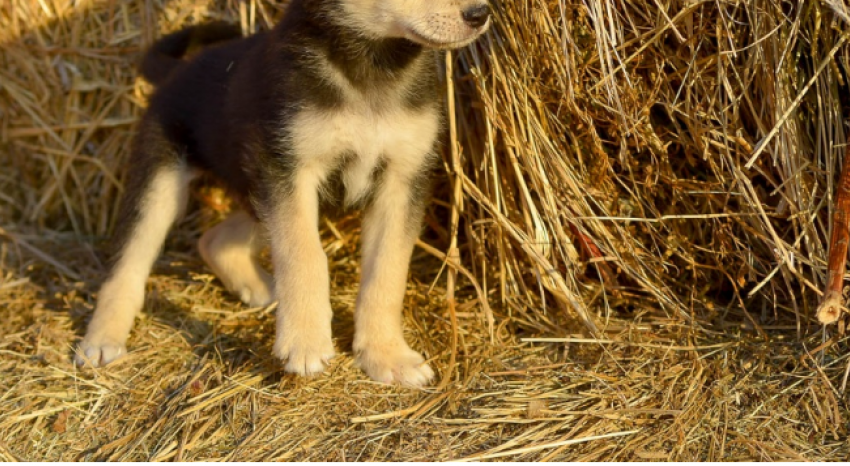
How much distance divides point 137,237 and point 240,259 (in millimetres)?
556

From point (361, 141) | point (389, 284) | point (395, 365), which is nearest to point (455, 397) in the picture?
point (395, 365)

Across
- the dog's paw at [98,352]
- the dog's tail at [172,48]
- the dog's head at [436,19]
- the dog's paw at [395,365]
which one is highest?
the dog's head at [436,19]

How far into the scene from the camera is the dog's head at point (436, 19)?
3078mm

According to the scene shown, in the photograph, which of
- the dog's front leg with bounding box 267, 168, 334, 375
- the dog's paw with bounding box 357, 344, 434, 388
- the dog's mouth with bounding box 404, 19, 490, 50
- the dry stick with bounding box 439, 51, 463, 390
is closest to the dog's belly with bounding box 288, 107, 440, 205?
the dog's front leg with bounding box 267, 168, 334, 375

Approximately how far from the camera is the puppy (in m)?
3.33

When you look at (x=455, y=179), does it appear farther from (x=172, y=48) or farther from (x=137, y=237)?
(x=172, y=48)

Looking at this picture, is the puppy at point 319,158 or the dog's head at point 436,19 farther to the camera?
the puppy at point 319,158

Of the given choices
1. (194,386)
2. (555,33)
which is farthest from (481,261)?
(194,386)

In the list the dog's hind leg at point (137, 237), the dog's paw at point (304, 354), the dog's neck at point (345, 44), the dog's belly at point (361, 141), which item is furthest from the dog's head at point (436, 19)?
the dog's hind leg at point (137, 237)

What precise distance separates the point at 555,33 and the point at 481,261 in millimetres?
1124

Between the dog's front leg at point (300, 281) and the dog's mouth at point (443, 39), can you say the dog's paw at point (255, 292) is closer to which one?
the dog's front leg at point (300, 281)

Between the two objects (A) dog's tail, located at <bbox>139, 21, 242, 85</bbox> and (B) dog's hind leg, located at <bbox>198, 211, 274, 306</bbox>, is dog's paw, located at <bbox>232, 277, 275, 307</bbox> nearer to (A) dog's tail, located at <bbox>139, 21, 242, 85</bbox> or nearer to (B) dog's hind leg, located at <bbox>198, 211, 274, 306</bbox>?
(B) dog's hind leg, located at <bbox>198, 211, 274, 306</bbox>

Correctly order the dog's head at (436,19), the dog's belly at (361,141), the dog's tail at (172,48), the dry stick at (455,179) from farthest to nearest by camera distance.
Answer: the dog's tail at (172,48) → the dry stick at (455,179) → the dog's belly at (361,141) → the dog's head at (436,19)

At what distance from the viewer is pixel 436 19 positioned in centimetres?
309
